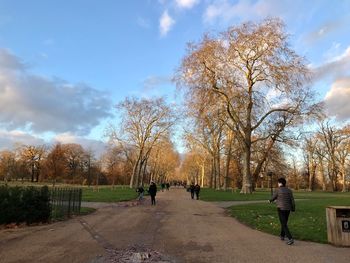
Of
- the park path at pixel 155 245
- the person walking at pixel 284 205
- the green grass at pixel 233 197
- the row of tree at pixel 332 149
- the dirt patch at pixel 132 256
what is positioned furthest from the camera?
the row of tree at pixel 332 149

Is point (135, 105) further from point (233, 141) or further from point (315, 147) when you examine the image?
point (315, 147)

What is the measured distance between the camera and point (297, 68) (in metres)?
43.2

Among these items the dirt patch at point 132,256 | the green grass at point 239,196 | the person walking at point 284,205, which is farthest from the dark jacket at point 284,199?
the green grass at point 239,196

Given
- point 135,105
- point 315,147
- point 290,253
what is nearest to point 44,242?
point 290,253

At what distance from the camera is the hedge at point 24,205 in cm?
1494

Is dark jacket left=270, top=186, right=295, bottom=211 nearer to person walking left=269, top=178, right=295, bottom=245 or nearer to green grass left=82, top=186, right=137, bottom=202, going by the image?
person walking left=269, top=178, right=295, bottom=245

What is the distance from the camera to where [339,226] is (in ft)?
38.8

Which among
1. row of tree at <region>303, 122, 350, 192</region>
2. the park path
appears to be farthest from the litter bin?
row of tree at <region>303, 122, 350, 192</region>

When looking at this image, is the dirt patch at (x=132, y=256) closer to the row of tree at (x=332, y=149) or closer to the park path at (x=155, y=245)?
the park path at (x=155, y=245)

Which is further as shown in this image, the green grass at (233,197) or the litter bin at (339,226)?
the green grass at (233,197)

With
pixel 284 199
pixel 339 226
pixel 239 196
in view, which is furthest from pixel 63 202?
pixel 239 196

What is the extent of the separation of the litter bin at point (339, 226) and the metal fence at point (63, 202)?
11.0 metres

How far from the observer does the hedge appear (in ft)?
49.0

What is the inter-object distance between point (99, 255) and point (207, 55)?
122 ft
